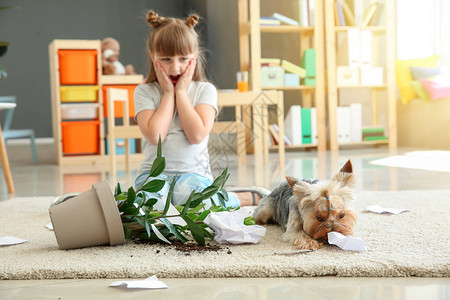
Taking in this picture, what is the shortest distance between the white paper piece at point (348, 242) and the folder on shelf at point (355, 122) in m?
4.25

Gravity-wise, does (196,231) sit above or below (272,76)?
below

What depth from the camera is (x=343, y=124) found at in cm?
543

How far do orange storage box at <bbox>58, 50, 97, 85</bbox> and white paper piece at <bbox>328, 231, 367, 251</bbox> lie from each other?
12.1 feet

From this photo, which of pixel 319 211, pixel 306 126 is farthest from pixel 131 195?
pixel 306 126

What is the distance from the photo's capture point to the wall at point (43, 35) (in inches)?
308

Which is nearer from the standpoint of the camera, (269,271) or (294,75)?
(269,271)

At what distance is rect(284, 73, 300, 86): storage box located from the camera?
209 inches

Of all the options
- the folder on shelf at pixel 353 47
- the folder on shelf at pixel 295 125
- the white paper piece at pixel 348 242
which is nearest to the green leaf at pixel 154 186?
the white paper piece at pixel 348 242

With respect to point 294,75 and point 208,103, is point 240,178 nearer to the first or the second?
point 208,103

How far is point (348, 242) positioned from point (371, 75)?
14.5 feet

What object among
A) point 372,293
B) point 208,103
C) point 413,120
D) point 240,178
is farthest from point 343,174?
point 413,120

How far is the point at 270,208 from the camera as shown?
1.68 m

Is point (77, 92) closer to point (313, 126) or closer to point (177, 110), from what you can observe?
point (313, 126)

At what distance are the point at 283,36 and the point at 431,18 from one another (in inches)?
60.9
